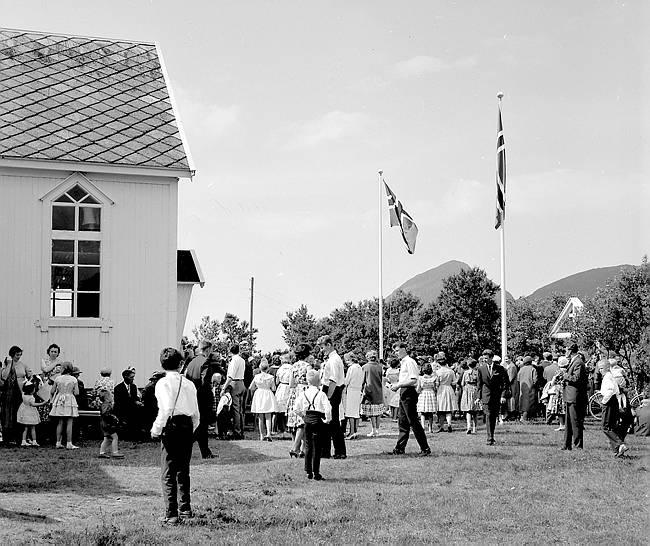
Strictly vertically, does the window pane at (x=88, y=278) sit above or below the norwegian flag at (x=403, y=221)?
below

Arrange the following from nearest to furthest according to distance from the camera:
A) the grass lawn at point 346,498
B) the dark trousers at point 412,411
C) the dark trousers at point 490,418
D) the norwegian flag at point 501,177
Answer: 1. the grass lawn at point 346,498
2. the dark trousers at point 412,411
3. the dark trousers at point 490,418
4. the norwegian flag at point 501,177

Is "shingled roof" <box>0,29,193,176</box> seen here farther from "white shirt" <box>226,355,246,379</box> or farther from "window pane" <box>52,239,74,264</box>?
"white shirt" <box>226,355,246,379</box>

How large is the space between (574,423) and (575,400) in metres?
0.48

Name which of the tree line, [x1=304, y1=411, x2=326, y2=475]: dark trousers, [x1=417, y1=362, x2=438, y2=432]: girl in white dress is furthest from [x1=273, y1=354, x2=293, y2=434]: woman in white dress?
the tree line

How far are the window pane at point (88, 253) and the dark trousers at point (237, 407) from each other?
13.1 feet

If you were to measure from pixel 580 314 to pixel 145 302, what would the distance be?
49.4m

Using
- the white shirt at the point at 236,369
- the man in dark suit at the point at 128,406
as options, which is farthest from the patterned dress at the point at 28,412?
the white shirt at the point at 236,369

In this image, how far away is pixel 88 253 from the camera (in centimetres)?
1995

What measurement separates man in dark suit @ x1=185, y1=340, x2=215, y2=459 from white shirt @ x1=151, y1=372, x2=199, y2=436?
Answer: 5139mm

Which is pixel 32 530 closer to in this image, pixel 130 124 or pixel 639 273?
pixel 130 124

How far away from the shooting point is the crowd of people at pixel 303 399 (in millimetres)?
15391

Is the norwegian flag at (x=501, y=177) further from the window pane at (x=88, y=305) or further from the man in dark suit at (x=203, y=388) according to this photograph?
the man in dark suit at (x=203, y=388)

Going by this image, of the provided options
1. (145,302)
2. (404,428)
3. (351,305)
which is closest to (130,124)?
(145,302)

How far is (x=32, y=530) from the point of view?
9375 mm
